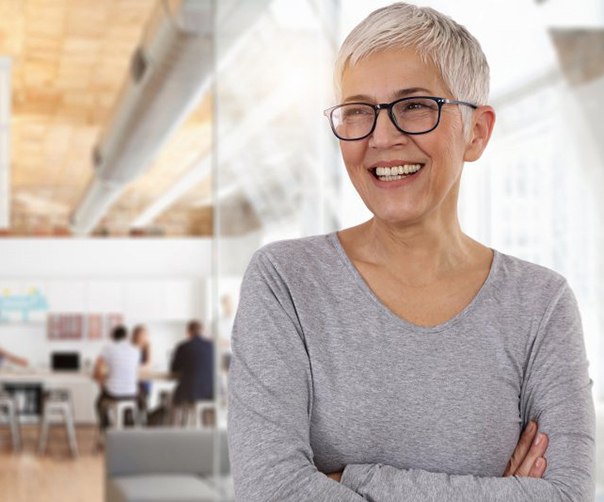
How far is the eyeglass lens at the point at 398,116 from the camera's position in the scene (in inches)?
57.2

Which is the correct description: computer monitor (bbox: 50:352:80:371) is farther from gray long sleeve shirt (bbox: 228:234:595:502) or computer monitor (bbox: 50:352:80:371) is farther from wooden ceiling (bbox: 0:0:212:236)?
gray long sleeve shirt (bbox: 228:234:595:502)

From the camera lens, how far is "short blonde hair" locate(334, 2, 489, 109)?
1.47 meters

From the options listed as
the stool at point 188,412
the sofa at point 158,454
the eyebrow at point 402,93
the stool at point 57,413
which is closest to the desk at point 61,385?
the stool at point 57,413

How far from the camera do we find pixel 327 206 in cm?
435

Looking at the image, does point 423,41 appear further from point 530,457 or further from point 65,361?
point 65,361

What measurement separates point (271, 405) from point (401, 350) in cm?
19

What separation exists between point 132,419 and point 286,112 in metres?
9.94

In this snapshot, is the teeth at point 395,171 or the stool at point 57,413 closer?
the teeth at point 395,171

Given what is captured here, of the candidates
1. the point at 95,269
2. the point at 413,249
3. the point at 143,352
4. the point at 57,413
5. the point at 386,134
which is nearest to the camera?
the point at 386,134

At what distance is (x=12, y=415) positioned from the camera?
1532cm

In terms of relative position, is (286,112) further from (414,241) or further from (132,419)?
(132,419)

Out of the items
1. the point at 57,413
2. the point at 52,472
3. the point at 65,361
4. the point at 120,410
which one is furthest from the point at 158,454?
the point at 65,361

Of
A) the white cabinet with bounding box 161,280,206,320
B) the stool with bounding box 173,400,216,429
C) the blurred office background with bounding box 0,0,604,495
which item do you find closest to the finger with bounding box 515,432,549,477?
the blurred office background with bounding box 0,0,604,495

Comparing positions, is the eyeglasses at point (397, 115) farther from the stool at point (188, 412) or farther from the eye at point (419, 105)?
the stool at point (188, 412)
